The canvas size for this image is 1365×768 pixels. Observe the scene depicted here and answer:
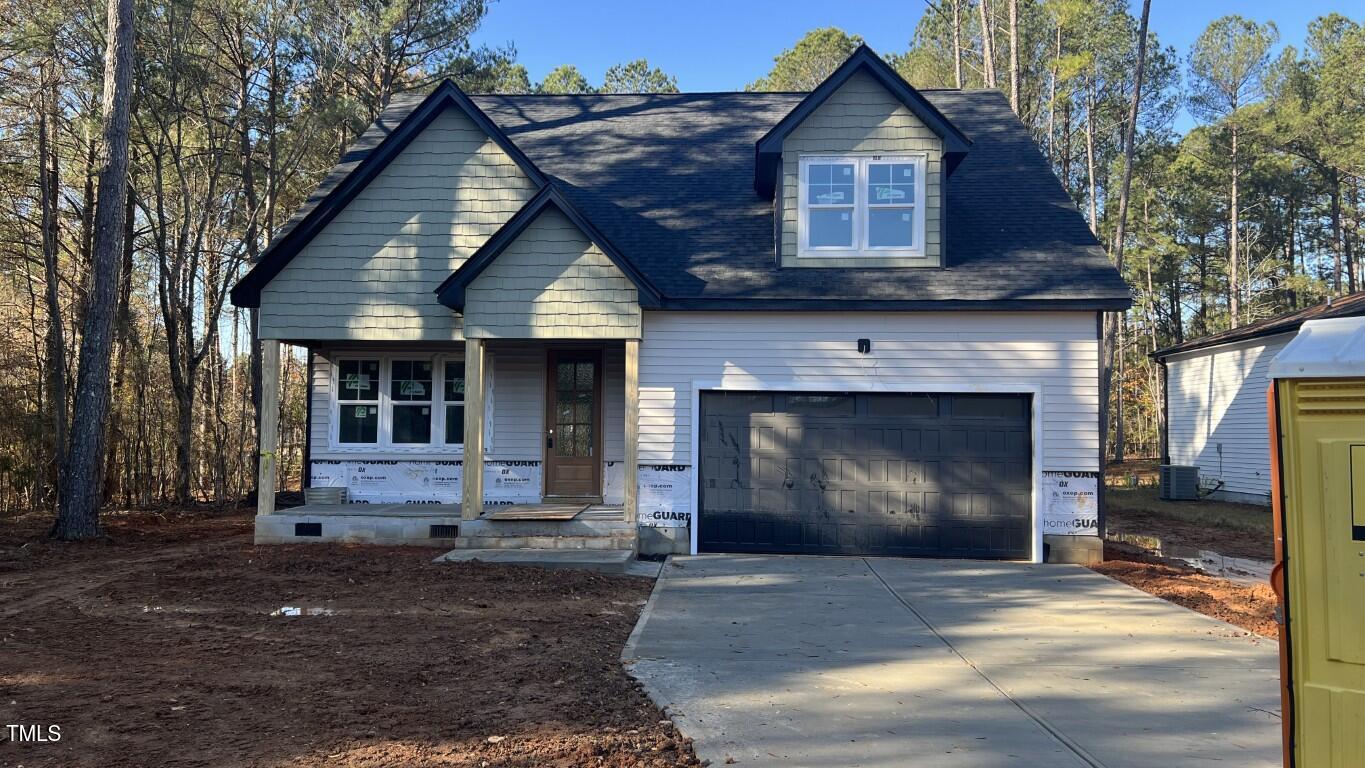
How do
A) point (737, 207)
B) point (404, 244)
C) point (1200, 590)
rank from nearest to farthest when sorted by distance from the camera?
1. point (1200, 590)
2. point (404, 244)
3. point (737, 207)

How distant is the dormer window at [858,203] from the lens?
1180cm

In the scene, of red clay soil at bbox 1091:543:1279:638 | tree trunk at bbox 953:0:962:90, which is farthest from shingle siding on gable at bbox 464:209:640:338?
tree trunk at bbox 953:0:962:90

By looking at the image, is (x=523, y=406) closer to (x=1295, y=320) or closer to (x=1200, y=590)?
(x=1200, y=590)

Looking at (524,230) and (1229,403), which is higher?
(524,230)

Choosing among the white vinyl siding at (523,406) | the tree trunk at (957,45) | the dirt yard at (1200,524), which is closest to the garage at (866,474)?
the white vinyl siding at (523,406)

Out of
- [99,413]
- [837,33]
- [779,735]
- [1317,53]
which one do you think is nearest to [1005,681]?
[779,735]

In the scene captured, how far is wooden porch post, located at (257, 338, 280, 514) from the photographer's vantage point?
11.8 metres

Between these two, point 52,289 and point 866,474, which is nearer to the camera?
point 866,474

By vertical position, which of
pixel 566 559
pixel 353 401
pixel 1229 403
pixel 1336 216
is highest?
pixel 1336 216

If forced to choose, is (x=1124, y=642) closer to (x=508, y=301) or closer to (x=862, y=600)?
(x=862, y=600)

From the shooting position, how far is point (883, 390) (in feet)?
37.2

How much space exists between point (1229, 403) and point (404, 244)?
766 inches

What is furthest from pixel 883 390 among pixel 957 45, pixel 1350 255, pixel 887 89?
pixel 1350 255

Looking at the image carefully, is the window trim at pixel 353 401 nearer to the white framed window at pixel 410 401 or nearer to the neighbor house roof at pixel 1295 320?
the white framed window at pixel 410 401
